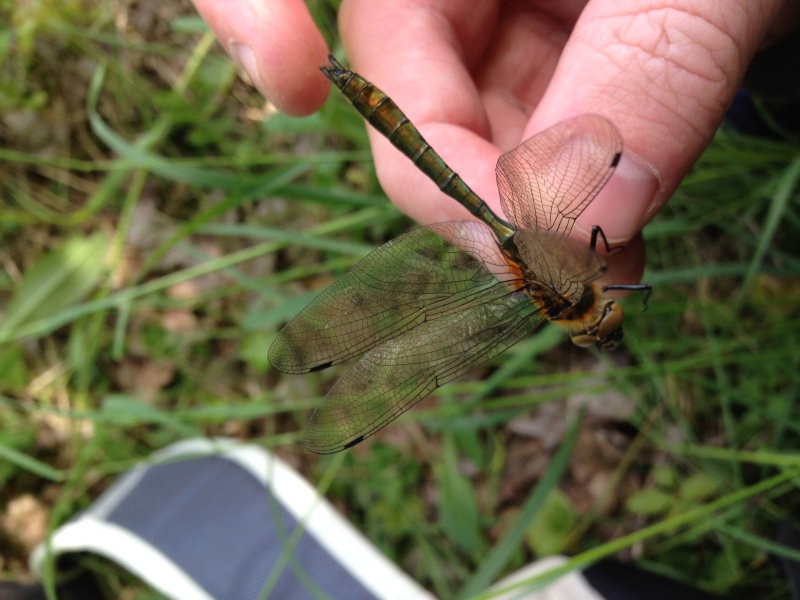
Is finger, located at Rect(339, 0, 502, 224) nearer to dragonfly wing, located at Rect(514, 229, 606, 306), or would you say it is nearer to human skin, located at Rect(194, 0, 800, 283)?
human skin, located at Rect(194, 0, 800, 283)

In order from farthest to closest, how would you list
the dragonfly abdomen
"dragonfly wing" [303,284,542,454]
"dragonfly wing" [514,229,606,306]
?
the dragonfly abdomen → "dragonfly wing" [303,284,542,454] → "dragonfly wing" [514,229,606,306]

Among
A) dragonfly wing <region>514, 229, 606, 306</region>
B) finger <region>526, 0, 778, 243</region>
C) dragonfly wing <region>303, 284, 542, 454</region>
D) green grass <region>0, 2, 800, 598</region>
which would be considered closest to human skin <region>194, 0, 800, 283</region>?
finger <region>526, 0, 778, 243</region>

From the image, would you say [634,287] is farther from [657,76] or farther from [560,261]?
[657,76]

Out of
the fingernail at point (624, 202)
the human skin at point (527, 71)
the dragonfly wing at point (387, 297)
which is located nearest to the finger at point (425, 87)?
the human skin at point (527, 71)

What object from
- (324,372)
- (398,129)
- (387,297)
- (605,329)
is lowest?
(605,329)

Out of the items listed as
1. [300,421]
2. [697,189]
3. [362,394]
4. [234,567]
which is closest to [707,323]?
[697,189]

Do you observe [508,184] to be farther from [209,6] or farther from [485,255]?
[209,6]

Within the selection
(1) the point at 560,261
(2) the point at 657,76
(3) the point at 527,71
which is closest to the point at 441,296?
(1) the point at 560,261
